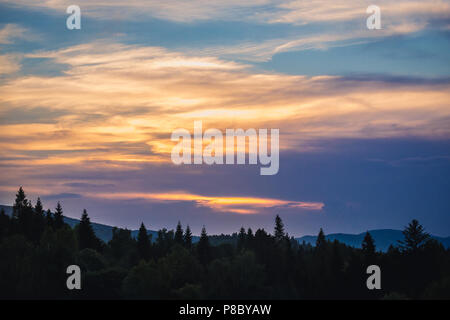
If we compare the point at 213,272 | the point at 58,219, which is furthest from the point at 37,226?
the point at 213,272

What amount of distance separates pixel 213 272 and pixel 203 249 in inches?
848

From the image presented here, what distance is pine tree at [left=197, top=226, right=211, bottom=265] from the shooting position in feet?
566

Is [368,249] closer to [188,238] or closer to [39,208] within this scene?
[188,238]

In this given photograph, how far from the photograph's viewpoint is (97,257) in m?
152

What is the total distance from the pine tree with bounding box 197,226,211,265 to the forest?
44cm

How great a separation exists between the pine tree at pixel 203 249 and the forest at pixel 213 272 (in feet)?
1.44

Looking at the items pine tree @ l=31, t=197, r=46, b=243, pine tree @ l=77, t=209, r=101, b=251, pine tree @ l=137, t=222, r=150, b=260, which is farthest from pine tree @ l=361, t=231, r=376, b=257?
pine tree @ l=31, t=197, r=46, b=243

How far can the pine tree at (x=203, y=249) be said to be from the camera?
566 ft

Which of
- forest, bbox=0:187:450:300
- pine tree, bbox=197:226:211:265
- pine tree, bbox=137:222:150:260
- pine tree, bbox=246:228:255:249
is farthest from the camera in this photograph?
pine tree, bbox=246:228:255:249

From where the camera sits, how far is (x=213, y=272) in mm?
153500

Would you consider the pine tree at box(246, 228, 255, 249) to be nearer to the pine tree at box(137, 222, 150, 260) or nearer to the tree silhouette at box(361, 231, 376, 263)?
the pine tree at box(137, 222, 150, 260)
